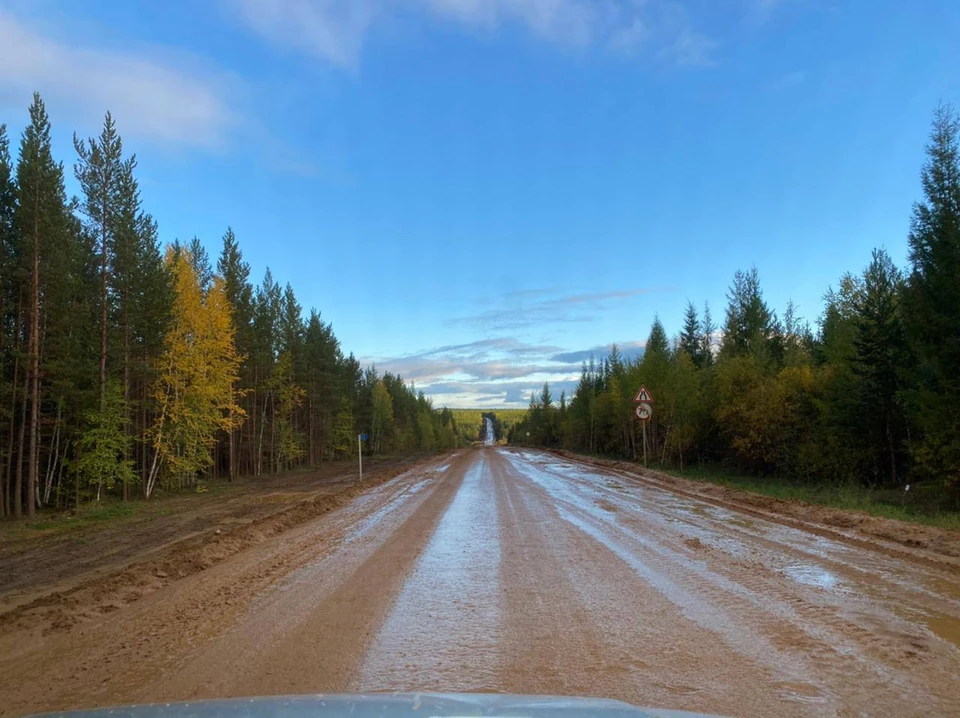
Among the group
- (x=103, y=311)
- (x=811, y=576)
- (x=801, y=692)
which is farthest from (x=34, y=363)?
(x=801, y=692)

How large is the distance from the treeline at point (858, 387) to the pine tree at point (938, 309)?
3 cm

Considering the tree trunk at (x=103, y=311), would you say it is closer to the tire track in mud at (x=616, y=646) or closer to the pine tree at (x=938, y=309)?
the tire track in mud at (x=616, y=646)

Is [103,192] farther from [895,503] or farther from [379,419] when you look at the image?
[379,419]

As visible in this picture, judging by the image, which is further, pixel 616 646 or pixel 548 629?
pixel 548 629

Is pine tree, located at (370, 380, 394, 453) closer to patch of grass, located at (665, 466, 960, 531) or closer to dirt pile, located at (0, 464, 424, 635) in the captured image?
patch of grass, located at (665, 466, 960, 531)

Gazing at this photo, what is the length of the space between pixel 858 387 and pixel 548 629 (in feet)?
64.5

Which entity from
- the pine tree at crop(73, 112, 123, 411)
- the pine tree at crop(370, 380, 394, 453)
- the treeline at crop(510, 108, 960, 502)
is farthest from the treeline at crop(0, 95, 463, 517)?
the pine tree at crop(370, 380, 394, 453)

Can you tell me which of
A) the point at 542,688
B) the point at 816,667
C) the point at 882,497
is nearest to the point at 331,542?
the point at 542,688

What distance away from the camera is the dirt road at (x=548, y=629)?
3.94 m

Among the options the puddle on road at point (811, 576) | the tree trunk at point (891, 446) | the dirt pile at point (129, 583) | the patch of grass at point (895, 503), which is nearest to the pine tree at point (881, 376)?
the tree trunk at point (891, 446)

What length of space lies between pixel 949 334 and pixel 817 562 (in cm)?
1144

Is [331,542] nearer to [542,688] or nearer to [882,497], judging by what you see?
[542,688]

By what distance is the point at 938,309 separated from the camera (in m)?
15.6

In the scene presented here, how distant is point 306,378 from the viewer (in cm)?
5278
